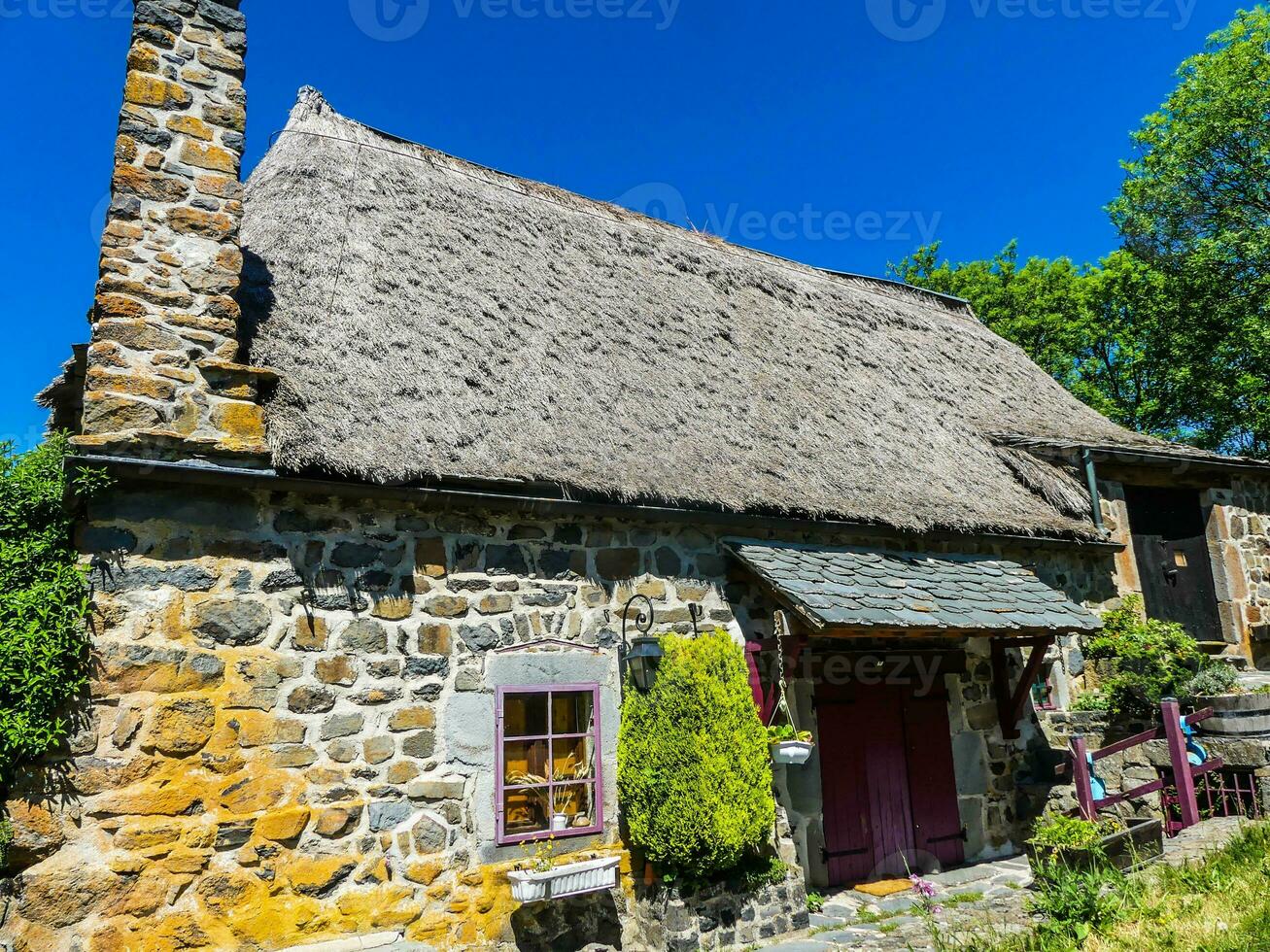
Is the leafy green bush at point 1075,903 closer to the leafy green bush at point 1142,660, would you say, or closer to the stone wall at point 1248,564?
the leafy green bush at point 1142,660

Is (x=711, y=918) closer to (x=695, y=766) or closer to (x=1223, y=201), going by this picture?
(x=695, y=766)

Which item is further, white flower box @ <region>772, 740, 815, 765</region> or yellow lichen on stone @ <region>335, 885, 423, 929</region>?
white flower box @ <region>772, 740, 815, 765</region>

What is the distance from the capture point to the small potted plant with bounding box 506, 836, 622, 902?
5133mm

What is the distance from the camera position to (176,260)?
508cm

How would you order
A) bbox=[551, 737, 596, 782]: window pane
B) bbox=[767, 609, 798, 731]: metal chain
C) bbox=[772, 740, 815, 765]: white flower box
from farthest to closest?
1. bbox=[767, 609, 798, 731]: metal chain
2. bbox=[772, 740, 815, 765]: white flower box
3. bbox=[551, 737, 596, 782]: window pane

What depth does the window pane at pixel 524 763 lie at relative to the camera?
5574 millimetres

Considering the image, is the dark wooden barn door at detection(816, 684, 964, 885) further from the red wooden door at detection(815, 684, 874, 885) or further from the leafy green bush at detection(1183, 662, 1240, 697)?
the leafy green bush at detection(1183, 662, 1240, 697)

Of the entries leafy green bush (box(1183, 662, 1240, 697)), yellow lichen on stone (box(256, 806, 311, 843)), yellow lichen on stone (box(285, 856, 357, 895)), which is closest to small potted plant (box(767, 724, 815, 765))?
yellow lichen on stone (box(285, 856, 357, 895))

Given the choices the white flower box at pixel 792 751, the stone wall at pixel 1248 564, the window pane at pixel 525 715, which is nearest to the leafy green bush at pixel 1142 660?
the stone wall at pixel 1248 564

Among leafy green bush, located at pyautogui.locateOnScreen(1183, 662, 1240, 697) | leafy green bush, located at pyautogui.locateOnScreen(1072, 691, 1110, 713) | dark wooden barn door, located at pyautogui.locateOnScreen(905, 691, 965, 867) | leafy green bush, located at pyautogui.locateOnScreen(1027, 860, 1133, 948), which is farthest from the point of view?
leafy green bush, located at pyautogui.locateOnScreen(1072, 691, 1110, 713)

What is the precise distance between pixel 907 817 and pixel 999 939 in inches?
109

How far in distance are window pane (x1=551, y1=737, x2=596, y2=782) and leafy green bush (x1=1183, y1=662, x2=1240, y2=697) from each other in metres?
5.56

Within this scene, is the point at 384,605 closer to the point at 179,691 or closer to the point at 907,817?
the point at 179,691

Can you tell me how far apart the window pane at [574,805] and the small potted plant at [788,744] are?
4.24 feet
